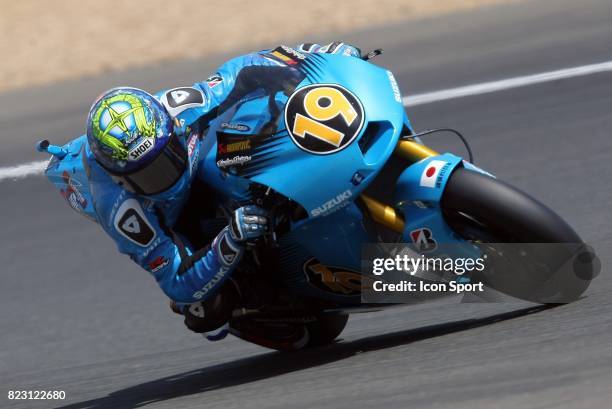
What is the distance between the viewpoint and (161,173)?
4.64 m

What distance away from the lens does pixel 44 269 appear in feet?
24.2

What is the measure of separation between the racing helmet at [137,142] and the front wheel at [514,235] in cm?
106

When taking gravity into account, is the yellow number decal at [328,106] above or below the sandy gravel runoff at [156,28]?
above

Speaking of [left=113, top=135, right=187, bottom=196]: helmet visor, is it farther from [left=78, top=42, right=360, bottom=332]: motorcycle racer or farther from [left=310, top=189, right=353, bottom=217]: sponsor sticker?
[left=310, top=189, right=353, bottom=217]: sponsor sticker

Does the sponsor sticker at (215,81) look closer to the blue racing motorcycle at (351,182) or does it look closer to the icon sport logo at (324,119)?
the blue racing motorcycle at (351,182)

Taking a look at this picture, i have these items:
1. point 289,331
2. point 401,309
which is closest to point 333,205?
point 289,331

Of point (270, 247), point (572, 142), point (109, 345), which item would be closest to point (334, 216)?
point (270, 247)

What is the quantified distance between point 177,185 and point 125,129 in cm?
32

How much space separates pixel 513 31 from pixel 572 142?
2.46m

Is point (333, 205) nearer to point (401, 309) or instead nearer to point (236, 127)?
point (236, 127)

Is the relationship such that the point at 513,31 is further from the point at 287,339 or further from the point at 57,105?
the point at 287,339

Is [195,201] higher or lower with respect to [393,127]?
lower

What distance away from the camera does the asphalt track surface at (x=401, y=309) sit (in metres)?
4.16

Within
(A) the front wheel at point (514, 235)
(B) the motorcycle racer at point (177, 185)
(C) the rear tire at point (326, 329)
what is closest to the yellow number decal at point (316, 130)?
(B) the motorcycle racer at point (177, 185)
